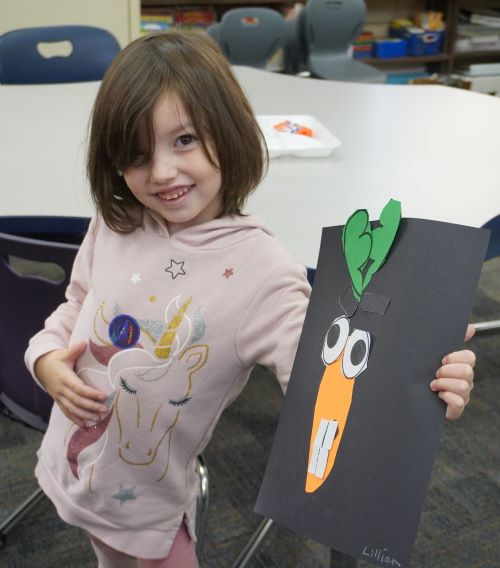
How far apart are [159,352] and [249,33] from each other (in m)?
3.04

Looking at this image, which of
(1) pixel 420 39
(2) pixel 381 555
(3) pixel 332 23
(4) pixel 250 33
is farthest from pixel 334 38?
(2) pixel 381 555

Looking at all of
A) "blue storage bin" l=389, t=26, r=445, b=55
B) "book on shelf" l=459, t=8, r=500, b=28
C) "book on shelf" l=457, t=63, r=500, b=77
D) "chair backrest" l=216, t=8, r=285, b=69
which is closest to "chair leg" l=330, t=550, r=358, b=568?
"chair backrest" l=216, t=8, r=285, b=69

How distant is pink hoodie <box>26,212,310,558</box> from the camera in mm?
789

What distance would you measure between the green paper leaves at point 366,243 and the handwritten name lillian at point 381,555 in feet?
0.62

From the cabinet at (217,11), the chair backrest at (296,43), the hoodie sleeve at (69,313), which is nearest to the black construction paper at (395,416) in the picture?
the hoodie sleeve at (69,313)

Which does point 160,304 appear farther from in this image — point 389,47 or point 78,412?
point 389,47

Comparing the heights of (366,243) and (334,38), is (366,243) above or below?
above

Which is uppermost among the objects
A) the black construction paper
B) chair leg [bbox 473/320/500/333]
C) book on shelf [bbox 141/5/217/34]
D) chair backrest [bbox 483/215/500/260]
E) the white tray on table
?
the black construction paper

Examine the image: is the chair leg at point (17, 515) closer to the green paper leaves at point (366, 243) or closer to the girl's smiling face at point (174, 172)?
the girl's smiling face at point (174, 172)

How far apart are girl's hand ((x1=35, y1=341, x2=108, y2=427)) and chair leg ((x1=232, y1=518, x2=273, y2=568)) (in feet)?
2.26

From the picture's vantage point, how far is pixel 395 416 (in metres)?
0.53

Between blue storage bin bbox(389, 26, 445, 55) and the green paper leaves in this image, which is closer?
the green paper leaves

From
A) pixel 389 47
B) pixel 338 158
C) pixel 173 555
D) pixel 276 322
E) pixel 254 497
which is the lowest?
pixel 254 497

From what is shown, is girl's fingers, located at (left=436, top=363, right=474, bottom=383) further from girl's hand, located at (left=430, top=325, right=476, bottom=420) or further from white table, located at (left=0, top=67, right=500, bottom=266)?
white table, located at (left=0, top=67, right=500, bottom=266)
